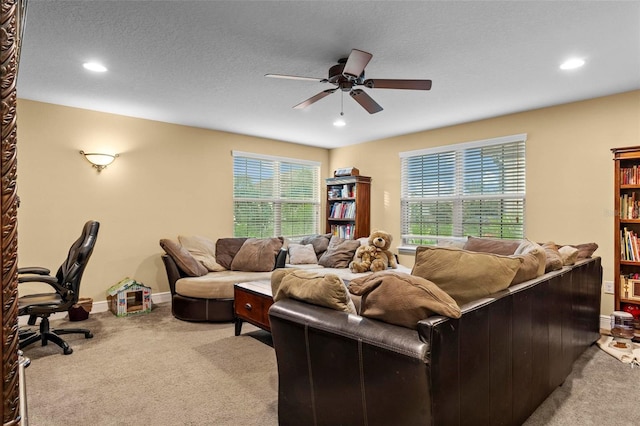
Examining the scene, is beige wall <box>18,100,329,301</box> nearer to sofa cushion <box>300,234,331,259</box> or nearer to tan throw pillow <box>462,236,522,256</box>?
sofa cushion <box>300,234,331,259</box>

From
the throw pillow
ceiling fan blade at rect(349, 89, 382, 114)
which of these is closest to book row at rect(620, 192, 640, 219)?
the throw pillow

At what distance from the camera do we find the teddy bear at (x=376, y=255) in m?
4.70

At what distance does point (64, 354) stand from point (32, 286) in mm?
1397

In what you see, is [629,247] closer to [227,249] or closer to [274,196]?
[227,249]

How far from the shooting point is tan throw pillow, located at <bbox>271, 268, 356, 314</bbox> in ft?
5.58

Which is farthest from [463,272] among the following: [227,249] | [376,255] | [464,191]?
[227,249]

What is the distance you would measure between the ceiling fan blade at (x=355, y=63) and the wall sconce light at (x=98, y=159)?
3.24 metres

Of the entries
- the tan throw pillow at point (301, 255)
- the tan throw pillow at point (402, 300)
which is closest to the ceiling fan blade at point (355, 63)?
the tan throw pillow at point (402, 300)

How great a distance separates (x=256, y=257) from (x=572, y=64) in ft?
12.8

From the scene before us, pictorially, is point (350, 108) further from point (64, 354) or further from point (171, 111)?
point (64, 354)

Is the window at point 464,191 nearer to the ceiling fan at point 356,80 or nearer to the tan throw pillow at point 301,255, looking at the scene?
the tan throw pillow at point 301,255

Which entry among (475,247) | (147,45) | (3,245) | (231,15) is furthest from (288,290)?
(475,247)

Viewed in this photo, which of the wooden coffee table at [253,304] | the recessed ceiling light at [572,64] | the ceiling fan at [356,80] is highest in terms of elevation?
the recessed ceiling light at [572,64]

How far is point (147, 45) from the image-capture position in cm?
271
